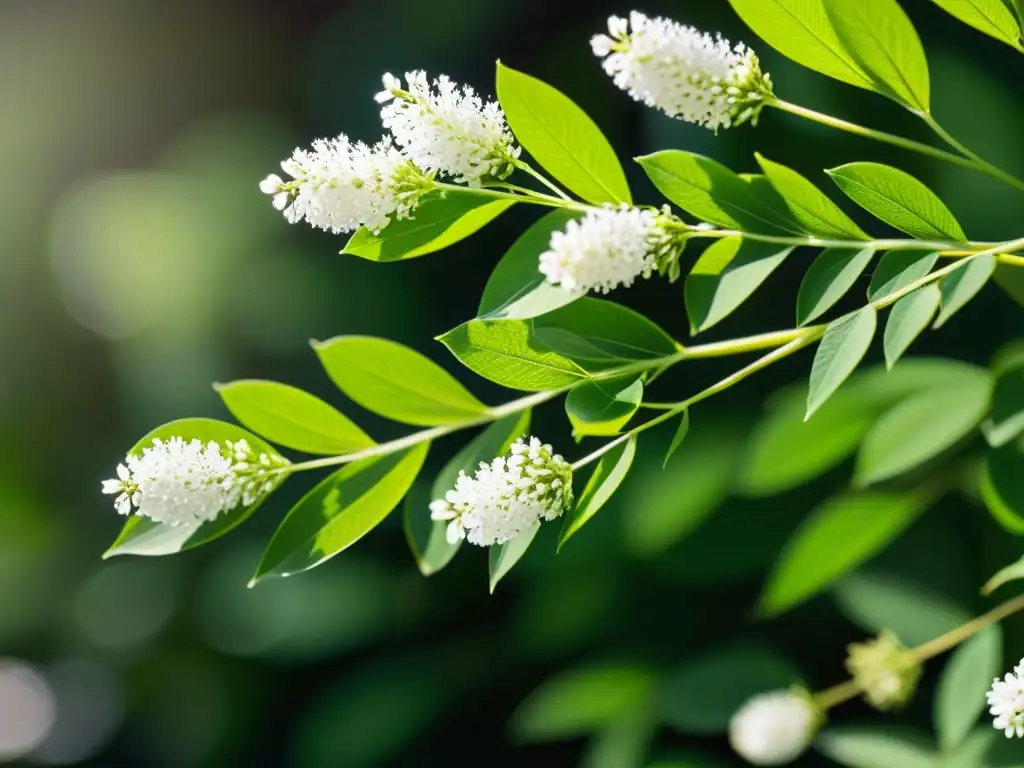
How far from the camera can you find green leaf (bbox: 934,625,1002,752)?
45 centimetres

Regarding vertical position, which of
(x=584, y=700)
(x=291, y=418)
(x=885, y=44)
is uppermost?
(x=885, y=44)

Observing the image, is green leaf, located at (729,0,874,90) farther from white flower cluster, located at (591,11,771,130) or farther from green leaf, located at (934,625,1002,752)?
green leaf, located at (934,625,1002,752)

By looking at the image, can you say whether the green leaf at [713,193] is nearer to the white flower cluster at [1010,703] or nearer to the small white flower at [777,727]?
the white flower cluster at [1010,703]

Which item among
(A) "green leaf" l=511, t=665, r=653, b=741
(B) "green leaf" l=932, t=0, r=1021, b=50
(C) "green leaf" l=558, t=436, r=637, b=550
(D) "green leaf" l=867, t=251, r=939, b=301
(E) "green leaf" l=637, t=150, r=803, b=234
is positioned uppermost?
(B) "green leaf" l=932, t=0, r=1021, b=50

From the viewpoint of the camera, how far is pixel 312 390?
89 cm

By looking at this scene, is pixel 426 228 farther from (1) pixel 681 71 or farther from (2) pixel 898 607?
(2) pixel 898 607

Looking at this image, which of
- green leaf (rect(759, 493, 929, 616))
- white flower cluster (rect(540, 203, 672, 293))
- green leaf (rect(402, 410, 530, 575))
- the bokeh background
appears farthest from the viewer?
the bokeh background

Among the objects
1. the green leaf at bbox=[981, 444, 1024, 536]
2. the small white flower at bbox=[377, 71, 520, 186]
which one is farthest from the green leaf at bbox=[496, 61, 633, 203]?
the green leaf at bbox=[981, 444, 1024, 536]

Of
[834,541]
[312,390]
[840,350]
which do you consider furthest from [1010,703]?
[312,390]

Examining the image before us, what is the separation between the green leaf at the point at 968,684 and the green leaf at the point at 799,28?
0.97 ft

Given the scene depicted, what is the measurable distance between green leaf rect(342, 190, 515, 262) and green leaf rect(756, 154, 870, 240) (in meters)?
0.08

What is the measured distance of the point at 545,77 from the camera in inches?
34.8

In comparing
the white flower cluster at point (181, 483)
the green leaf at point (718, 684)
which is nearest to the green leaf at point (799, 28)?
the white flower cluster at point (181, 483)

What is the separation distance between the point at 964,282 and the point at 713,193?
75 millimetres
